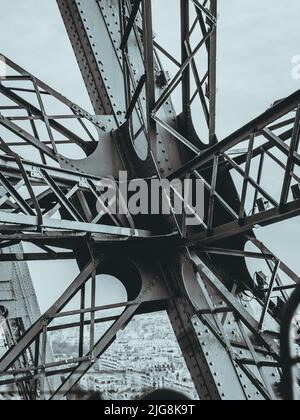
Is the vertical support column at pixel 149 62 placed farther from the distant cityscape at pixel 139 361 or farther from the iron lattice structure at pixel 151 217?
the distant cityscape at pixel 139 361

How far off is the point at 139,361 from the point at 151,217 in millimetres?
2815

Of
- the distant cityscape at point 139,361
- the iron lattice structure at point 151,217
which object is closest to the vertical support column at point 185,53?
the iron lattice structure at point 151,217

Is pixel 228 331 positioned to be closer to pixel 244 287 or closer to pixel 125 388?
pixel 244 287

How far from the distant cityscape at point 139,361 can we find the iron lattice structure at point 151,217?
1.85 feet

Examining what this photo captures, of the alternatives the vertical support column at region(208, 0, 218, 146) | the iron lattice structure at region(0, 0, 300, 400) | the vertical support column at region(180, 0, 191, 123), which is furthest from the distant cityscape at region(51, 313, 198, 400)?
the vertical support column at region(180, 0, 191, 123)

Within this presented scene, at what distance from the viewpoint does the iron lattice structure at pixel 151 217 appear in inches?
Result: 203

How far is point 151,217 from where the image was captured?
659 centimetres

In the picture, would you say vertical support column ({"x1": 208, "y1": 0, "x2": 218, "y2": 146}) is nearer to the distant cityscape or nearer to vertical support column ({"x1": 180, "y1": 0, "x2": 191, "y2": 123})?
vertical support column ({"x1": 180, "y1": 0, "x2": 191, "y2": 123})

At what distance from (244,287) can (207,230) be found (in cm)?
158

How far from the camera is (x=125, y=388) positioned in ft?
20.7

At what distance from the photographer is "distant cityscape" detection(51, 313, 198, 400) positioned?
634 cm

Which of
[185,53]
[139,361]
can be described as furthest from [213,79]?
[139,361]
